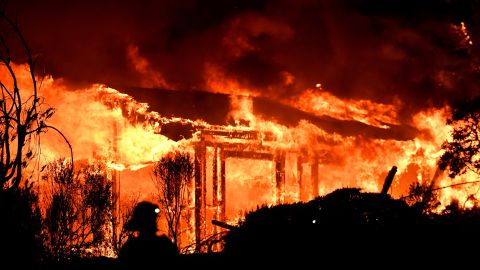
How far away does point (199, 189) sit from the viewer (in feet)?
68.0

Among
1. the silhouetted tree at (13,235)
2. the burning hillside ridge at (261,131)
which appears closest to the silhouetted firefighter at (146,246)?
the silhouetted tree at (13,235)

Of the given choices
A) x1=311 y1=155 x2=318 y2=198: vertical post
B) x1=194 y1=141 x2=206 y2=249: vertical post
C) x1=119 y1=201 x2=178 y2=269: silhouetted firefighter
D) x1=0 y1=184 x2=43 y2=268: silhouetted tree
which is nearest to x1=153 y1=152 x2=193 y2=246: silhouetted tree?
x1=194 y1=141 x2=206 y2=249: vertical post

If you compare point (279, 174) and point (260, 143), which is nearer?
point (260, 143)

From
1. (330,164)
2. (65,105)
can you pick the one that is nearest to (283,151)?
(330,164)

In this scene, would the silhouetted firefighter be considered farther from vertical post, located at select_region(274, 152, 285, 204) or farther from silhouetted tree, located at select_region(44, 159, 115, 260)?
vertical post, located at select_region(274, 152, 285, 204)

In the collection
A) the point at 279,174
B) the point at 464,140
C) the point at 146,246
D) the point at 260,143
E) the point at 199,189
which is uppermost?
the point at 260,143

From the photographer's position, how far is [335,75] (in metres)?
31.9

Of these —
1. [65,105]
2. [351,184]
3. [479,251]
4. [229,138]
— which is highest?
[65,105]

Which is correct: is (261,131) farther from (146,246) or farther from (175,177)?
(146,246)

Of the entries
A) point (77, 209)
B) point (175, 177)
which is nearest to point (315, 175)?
point (175, 177)

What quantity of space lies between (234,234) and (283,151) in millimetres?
15282

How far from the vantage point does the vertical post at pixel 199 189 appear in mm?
20541

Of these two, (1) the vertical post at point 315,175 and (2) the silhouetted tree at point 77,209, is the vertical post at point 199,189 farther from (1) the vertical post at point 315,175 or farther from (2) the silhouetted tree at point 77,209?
(1) the vertical post at point 315,175

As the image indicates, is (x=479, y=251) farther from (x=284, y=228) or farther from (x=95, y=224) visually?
(x=95, y=224)
